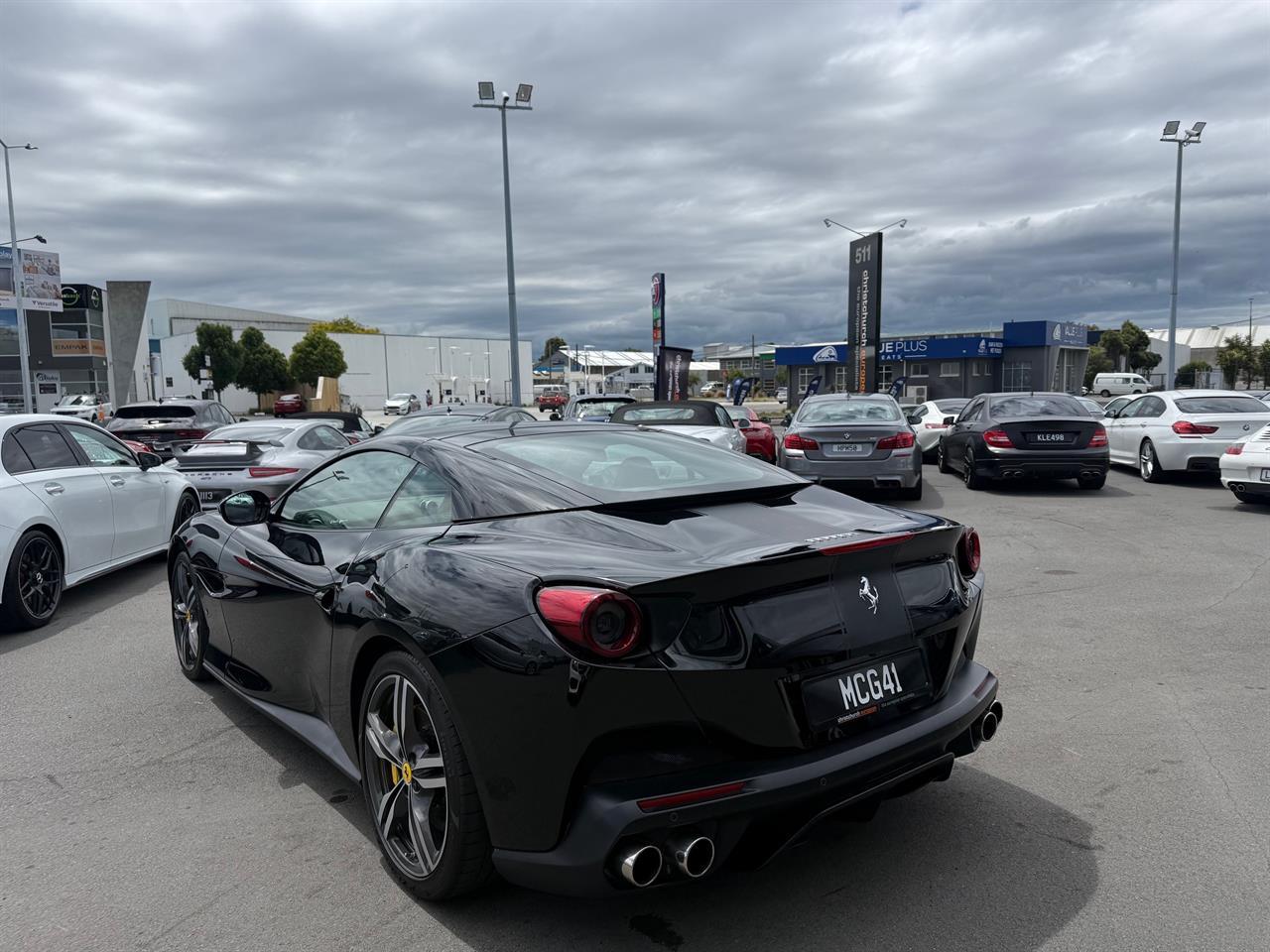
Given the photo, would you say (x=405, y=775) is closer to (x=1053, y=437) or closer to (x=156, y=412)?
(x=1053, y=437)

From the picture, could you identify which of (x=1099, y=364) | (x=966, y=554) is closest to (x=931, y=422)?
(x=966, y=554)

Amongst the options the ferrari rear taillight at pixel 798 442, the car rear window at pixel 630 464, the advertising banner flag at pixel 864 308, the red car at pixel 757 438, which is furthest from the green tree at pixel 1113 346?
the car rear window at pixel 630 464

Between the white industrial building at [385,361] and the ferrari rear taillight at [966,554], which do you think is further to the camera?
the white industrial building at [385,361]

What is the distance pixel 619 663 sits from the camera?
2352 millimetres

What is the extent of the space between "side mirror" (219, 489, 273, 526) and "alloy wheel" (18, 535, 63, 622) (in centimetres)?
312

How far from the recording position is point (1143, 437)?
46.4 feet

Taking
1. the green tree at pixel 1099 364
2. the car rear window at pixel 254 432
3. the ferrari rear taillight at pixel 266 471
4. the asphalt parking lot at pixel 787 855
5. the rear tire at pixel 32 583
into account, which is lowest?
the asphalt parking lot at pixel 787 855

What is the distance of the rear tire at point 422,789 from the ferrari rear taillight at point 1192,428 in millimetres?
13506

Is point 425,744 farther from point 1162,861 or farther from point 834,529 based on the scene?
point 1162,861

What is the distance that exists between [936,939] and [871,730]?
59 centimetres

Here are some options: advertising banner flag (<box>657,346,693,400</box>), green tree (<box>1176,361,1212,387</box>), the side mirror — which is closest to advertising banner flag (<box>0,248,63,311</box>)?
advertising banner flag (<box>657,346,693,400</box>)

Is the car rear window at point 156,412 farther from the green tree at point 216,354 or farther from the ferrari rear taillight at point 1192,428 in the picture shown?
the green tree at point 216,354

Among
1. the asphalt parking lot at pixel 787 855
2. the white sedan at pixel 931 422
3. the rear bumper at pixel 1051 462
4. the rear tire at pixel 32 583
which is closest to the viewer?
the asphalt parking lot at pixel 787 855

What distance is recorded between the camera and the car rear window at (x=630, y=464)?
130 inches
